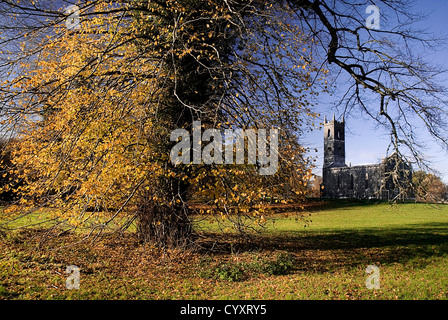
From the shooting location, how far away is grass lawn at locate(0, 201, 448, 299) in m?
6.19

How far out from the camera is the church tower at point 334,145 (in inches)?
3310

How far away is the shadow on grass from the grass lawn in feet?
0.10

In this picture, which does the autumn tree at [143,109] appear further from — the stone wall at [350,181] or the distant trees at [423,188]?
the stone wall at [350,181]

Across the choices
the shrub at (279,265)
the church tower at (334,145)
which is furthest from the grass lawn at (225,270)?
the church tower at (334,145)

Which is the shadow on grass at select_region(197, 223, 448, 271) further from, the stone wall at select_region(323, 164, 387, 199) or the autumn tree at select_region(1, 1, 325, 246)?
the stone wall at select_region(323, 164, 387, 199)

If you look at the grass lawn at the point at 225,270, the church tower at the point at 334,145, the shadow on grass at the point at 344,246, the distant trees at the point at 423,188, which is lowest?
the shadow on grass at the point at 344,246

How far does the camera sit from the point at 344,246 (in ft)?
36.2

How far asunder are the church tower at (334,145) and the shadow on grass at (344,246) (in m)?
68.8

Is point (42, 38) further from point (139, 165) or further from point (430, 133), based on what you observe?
point (430, 133)

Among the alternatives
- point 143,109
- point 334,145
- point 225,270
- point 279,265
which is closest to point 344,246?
point 279,265

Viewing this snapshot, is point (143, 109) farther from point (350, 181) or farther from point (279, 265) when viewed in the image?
point (350, 181)

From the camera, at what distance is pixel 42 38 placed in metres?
9.02

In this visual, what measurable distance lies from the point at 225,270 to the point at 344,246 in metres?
5.48
